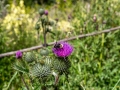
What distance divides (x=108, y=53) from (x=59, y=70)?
175 cm

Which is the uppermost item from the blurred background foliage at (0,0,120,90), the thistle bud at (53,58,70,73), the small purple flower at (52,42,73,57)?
the small purple flower at (52,42,73,57)

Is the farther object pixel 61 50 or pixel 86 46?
pixel 86 46

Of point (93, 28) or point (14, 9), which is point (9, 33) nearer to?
point (14, 9)

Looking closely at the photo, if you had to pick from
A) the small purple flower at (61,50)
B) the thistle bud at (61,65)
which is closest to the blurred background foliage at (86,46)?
the thistle bud at (61,65)

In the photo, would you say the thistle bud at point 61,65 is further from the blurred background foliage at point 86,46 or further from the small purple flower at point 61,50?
the blurred background foliage at point 86,46

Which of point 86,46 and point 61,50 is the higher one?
point 61,50

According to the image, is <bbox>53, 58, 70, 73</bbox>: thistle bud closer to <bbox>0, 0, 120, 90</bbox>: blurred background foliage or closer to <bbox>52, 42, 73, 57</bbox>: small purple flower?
<bbox>52, 42, 73, 57</bbox>: small purple flower

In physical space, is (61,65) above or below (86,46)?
above

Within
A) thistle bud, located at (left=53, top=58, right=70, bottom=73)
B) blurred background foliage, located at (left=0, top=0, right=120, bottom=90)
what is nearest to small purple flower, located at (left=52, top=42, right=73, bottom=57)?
thistle bud, located at (left=53, top=58, right=70, bottom=73)

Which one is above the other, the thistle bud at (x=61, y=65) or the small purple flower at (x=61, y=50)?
the small purple flower at (x=61, y=50)

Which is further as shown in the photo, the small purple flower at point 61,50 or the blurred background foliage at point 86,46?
the blurred background foliage at point 86,46

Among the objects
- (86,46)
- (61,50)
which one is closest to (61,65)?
(61,50)

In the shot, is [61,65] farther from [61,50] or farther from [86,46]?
[86,46]

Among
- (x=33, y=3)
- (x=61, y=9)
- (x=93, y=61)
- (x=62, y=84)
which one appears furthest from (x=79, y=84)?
(x=33, y=3)
